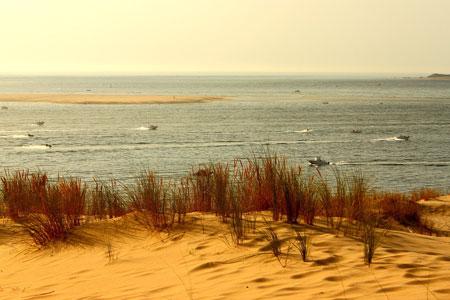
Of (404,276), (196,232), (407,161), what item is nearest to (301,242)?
(404,276)

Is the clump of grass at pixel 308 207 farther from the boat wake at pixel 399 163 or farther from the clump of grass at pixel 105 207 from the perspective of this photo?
the boat wake at pixel 399 163

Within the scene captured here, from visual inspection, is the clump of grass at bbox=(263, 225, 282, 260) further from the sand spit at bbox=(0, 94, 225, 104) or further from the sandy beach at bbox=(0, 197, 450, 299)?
the sand spit at bbox=(0, 94, 225, 104)

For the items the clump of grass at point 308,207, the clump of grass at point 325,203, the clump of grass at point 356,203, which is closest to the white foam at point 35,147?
the clump of grass at point 325,203

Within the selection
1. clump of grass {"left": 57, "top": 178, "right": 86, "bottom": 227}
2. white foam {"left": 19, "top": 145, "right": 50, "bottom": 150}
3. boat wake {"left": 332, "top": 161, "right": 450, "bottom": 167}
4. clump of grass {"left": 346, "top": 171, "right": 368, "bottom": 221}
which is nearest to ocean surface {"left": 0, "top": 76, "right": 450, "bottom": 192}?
boat wake {"left": 332, "top": 161, "right": 450, "bottom": 167}

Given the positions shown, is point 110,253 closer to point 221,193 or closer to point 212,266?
point 212,266

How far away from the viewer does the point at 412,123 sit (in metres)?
56.5

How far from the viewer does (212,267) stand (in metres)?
7.71

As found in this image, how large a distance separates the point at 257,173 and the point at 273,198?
98 cm

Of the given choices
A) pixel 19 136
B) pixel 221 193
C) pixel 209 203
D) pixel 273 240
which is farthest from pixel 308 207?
pixel 19 136

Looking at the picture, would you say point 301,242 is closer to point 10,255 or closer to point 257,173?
point 257,173

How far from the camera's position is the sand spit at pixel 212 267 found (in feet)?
21.6

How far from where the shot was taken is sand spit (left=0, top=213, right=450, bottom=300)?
6.57m

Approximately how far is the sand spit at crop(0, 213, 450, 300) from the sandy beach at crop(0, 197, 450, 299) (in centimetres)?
1

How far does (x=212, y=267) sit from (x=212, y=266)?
32mm
